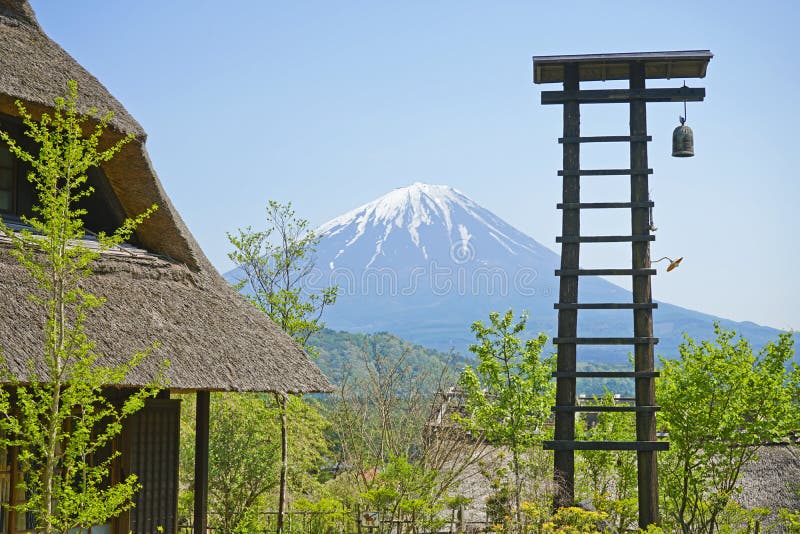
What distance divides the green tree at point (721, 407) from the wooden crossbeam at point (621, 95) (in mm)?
2847

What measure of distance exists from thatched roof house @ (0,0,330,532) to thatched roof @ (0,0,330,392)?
0.04ft

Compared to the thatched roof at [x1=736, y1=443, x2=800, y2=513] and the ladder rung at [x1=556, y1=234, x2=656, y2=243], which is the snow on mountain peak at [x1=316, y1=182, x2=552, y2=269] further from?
the ladder rung at [x1=556, y1=234, x2=656, y2=243]

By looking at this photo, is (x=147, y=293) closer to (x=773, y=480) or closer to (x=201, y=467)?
(x=201, y=467)

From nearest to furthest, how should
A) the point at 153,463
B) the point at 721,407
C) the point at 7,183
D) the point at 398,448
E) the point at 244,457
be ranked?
the point at 7,183 → the point at 153,463 → the point at 721,407 → the point at 398,448 → the point at 244,457

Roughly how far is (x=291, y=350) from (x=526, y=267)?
121550 mm

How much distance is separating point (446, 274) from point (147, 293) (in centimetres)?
13221

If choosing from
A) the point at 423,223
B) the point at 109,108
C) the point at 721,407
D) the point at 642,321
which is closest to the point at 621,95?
the point at 642,321

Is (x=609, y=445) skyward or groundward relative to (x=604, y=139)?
groundward

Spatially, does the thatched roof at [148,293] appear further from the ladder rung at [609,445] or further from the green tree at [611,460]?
the green tree at [611,460]

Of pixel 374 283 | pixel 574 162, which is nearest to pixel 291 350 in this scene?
pixel 574 162

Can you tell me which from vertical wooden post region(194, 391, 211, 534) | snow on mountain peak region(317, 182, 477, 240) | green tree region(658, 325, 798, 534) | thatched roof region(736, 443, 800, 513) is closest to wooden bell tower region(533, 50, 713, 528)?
green tree region(658, 325, 798, 534)

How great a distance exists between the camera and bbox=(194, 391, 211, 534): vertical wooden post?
9555 mm

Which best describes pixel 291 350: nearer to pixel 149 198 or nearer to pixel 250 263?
pixel 149 198

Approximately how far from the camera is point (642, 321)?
11023 millimetres
